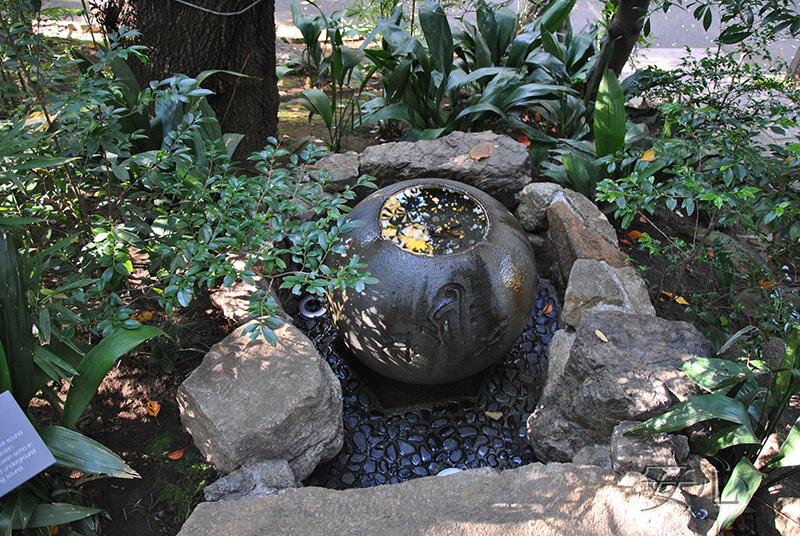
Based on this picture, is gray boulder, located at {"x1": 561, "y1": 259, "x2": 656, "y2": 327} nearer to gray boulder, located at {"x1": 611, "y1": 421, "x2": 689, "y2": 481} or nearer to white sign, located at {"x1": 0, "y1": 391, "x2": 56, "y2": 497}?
gray boulder, located at {"x1": 611, "y1": 421, "x2": 689, "y2": 481}

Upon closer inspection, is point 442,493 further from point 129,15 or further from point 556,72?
point 556,72

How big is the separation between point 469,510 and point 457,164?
5.90 feet

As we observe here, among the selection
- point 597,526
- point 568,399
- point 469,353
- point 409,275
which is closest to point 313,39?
point 409,275

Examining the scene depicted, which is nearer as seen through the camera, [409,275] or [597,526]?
[597,526]

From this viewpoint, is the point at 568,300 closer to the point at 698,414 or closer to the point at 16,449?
the point at 698,414

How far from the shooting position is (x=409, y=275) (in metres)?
2.03

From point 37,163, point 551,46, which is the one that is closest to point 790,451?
point 37,163

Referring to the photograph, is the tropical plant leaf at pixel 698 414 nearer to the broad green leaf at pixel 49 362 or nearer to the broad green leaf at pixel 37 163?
the broad green leaf at pixel 49 362

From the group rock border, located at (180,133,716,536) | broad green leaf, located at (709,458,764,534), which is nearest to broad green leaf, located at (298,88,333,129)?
rock border, located at (180,133,716,536)

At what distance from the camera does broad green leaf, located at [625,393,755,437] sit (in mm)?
1647

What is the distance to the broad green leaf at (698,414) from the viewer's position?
165cm

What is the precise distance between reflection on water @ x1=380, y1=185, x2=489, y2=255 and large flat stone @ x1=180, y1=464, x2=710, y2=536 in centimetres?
87

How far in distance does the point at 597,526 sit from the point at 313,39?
343cm

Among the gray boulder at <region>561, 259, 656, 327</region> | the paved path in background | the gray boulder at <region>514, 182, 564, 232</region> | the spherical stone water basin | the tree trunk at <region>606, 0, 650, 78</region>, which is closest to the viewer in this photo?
the spherical stone water basin
